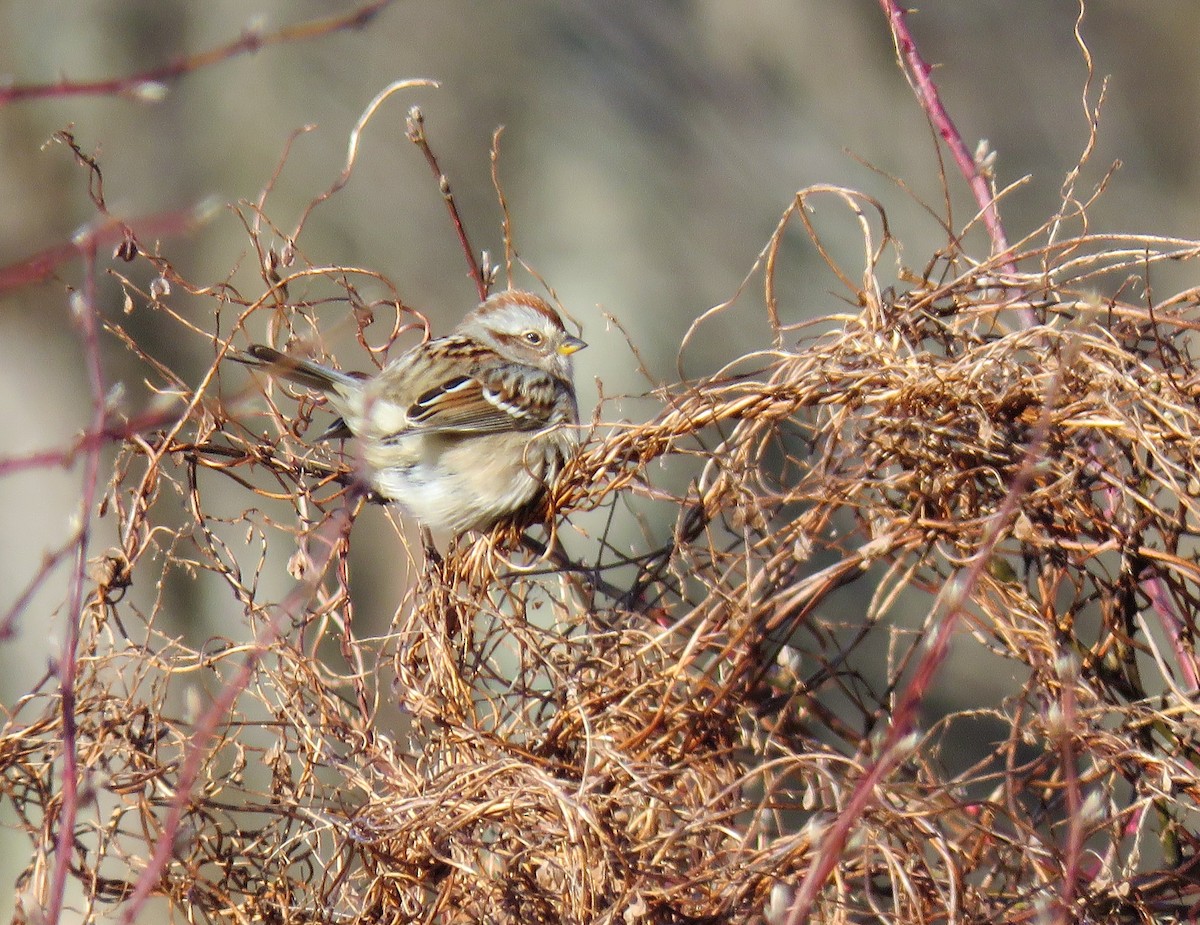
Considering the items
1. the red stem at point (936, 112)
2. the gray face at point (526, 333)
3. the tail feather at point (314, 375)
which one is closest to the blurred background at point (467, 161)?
the gray face at point (526, 333)

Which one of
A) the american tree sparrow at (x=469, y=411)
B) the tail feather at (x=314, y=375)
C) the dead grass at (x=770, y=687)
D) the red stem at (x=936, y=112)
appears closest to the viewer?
the dead grass at (x=770, y=687)

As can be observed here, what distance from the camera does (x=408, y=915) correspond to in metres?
1.65

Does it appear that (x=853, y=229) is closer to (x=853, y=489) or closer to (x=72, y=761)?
(x=853, y=489)

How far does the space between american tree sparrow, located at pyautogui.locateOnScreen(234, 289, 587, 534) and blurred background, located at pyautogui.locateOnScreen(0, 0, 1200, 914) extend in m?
1.38

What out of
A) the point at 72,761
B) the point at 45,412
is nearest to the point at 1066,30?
the point at 45,412

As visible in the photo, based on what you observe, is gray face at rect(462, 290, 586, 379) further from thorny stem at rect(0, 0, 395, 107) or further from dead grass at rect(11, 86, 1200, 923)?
thorny stem at rect(0, 0, 395, 107)

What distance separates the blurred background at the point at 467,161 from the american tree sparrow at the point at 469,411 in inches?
54.5

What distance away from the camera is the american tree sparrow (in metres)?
2.23

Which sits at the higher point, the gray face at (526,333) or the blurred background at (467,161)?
the blurred background at (467,161)

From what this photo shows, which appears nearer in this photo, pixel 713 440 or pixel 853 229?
pixel 713 440

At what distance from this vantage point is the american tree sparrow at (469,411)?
2232 mm

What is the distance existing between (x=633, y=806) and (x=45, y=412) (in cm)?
381

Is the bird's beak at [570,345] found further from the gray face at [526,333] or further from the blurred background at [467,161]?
the blurred background at [467,161]

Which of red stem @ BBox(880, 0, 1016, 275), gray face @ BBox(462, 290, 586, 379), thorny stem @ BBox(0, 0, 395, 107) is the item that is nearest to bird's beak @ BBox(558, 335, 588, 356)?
gray face @ BBox(462, 290, 586, 379)
